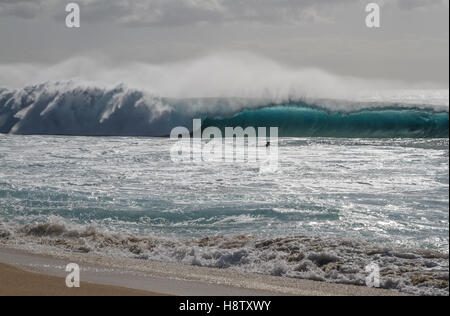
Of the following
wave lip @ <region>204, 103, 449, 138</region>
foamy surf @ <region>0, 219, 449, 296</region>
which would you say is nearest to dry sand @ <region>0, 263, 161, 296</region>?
foamy surf @ <region>0, 219, 449, 296</region>

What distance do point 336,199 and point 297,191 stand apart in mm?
1048

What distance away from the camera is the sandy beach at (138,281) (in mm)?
5754

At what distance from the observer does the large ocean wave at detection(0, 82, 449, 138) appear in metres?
23.9

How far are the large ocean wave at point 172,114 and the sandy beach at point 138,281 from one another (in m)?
14.9

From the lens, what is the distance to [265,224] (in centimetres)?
986

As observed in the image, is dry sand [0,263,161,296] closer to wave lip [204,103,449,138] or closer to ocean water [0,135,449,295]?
ocean water [0,135,449,295]

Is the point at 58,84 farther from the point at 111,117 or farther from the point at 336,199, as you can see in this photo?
the point at 336,199

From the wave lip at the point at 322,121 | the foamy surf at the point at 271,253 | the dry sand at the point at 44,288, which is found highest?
Answer: the wave lip at the point at 322,121

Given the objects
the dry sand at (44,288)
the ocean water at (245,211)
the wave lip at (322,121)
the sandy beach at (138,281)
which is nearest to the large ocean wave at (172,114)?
the wave lip at (322,121)

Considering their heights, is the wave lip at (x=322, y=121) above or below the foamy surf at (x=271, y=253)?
above

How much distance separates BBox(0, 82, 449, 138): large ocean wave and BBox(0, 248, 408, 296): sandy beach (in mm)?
14921

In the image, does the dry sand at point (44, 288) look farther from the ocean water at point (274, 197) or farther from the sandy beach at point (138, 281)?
the ocean water at point (274, 197)

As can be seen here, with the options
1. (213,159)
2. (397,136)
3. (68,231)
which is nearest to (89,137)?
(213,159)

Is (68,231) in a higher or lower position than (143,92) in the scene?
lower
